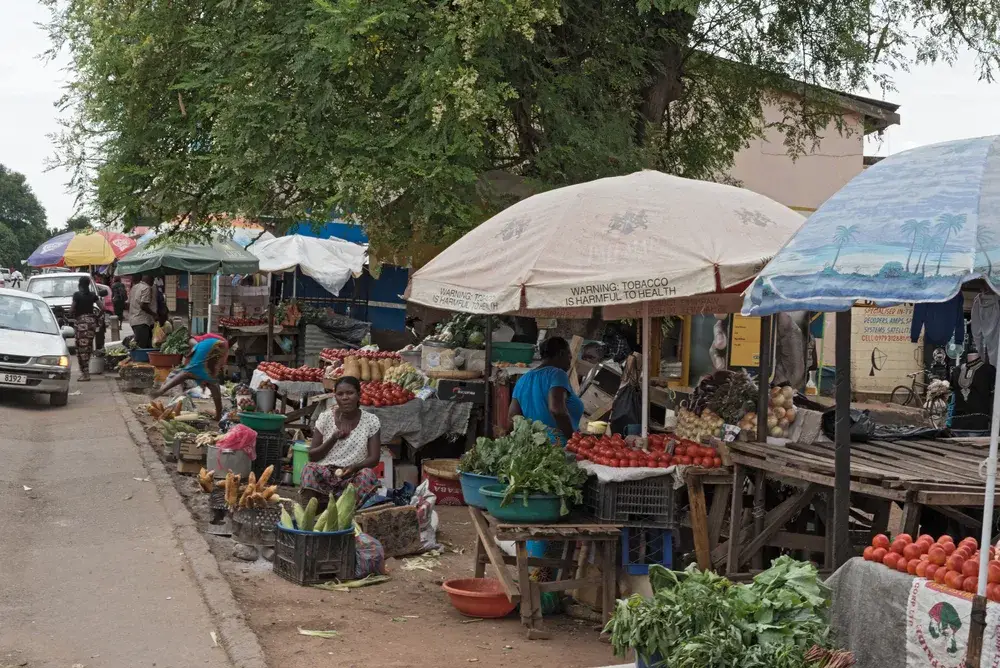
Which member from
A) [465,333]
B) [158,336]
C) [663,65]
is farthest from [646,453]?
[158,336]

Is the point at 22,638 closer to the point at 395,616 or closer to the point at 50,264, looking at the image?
the point at 395,616

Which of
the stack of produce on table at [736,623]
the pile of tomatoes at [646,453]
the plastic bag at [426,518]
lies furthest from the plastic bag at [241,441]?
the stack of produce on table at [736,623]

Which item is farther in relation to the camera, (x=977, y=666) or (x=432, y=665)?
(x=432, y=665)

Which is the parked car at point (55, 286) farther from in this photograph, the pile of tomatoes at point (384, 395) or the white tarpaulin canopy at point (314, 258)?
the pile of tomatoes at point (384, 395)

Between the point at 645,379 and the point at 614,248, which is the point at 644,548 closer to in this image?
the point at 645,379

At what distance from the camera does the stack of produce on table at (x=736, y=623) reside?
4387 mm

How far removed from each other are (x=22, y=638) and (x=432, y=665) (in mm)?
2549

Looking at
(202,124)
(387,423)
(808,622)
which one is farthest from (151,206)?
(808,622)

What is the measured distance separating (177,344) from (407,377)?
34.1 feet

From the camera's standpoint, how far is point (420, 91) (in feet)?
39.5

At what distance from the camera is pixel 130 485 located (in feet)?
38.8

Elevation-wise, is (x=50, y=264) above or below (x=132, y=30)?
below

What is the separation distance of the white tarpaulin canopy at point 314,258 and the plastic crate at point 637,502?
49.9 feet

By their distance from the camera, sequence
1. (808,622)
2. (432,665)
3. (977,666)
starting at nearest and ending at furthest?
1. (977,666)
2. (808,622)
3. (432,665)
